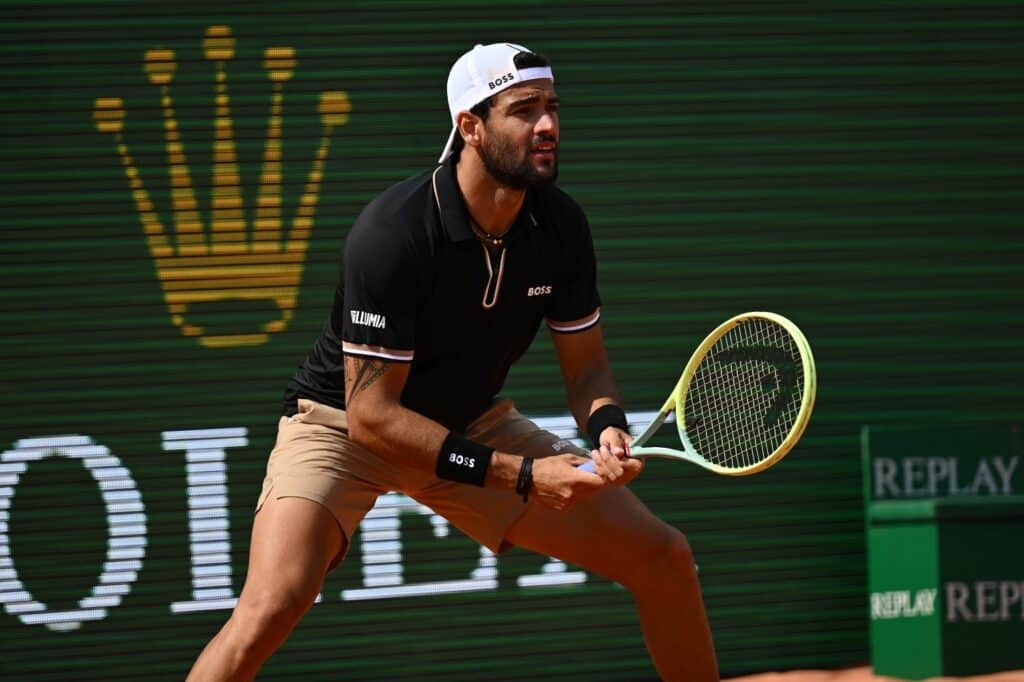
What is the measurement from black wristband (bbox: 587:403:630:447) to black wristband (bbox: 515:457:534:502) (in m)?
0.24

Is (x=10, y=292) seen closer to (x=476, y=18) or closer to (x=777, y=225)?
(x=476, y=18)

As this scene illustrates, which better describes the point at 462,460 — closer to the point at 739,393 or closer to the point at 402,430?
the point at 402,430

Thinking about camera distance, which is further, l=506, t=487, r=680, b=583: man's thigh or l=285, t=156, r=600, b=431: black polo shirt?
l=506, t=487, r=680, b=583: man's thigh

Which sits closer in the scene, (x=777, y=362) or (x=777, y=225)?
(x=777, y=362)

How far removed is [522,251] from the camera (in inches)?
159

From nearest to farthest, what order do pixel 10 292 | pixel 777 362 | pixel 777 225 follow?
1. pixel 777 362
2. pixel 10 292
3. pixel 777 225

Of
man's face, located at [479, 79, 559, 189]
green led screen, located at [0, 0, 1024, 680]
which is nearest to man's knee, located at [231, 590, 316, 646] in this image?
man's face, located at [479, 79, 559, 189]

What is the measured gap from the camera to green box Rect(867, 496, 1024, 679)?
229 inches

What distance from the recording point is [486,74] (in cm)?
396

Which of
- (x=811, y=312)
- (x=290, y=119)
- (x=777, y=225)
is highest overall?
(x=290, y=119)

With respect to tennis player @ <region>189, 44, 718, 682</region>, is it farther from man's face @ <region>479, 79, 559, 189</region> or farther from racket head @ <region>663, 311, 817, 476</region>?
racket head @ <region>663, 311, 817, 476</region>

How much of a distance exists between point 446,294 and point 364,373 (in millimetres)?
306

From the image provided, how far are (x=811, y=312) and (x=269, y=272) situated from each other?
2.20 metres

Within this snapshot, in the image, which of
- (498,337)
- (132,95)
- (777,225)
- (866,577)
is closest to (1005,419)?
(866,577)
